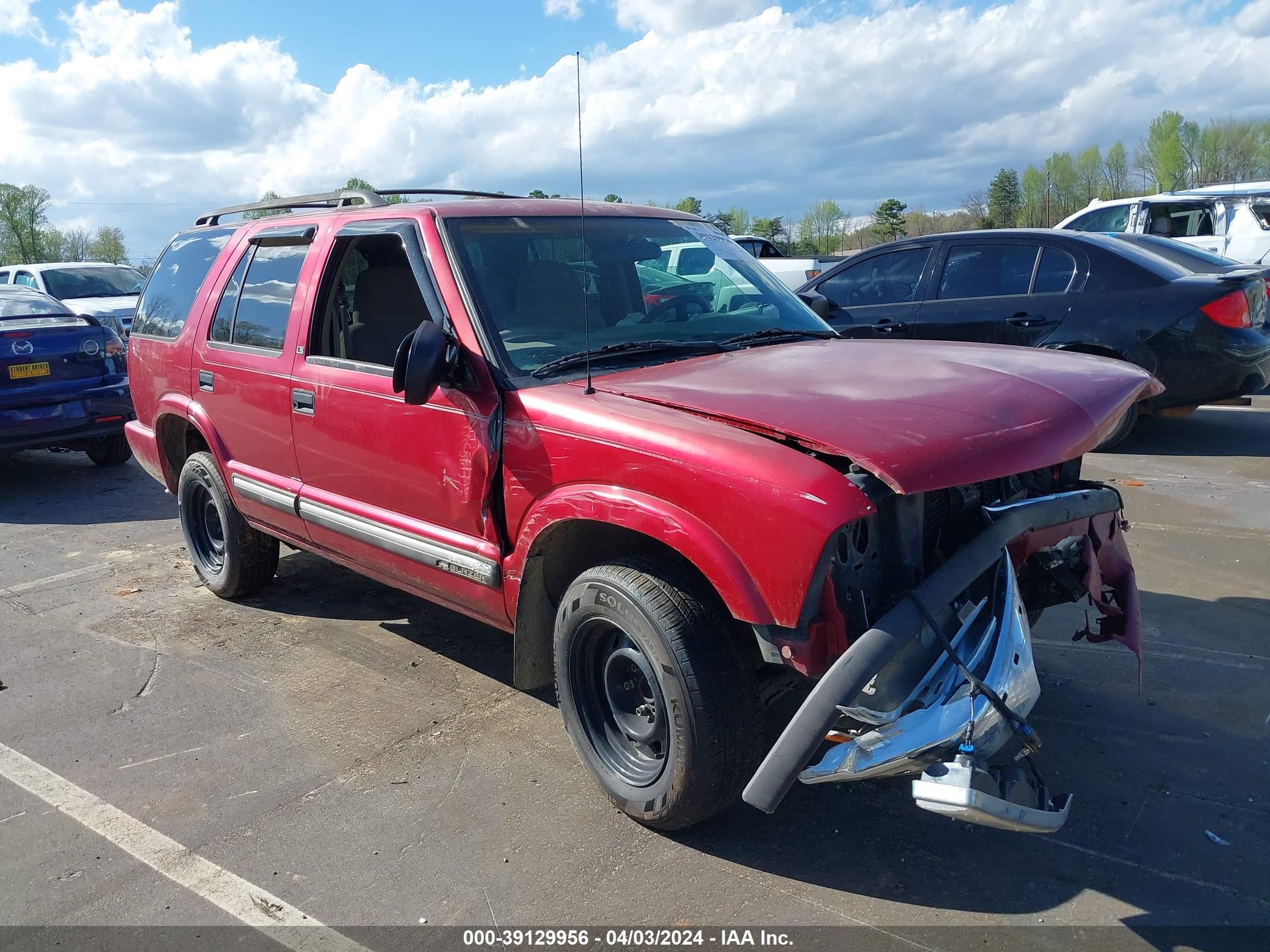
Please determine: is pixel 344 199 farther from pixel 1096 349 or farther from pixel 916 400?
pixel 1096 349

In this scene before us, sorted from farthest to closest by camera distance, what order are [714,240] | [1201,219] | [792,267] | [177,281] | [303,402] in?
1. [792,267]
2. [1201,219]
3. [177,281]
4. [714,240]
5. [303,402]

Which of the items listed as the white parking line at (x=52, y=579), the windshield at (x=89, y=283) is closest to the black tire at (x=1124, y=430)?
the white parking line at (x=52, y=579)

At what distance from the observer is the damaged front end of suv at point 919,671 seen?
2.54 metres

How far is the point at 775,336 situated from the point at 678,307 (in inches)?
16.0

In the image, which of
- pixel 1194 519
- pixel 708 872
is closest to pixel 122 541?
pixel 708 872

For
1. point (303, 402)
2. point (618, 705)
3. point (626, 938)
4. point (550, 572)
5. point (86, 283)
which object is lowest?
point (626, 938)

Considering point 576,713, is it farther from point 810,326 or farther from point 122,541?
point 122,541

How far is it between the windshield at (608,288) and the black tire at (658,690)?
919 millimetres

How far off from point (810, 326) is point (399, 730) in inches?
92.6

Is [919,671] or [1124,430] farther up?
[919,671]

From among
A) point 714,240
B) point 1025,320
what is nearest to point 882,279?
point 1025,320

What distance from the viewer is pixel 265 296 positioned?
4789 millimetres

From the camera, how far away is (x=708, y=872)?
118 inches

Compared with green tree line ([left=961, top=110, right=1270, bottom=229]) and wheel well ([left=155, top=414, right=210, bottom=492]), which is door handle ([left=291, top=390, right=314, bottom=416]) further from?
green tree line ([left=961, top=110, right=1270, bottom=229])
